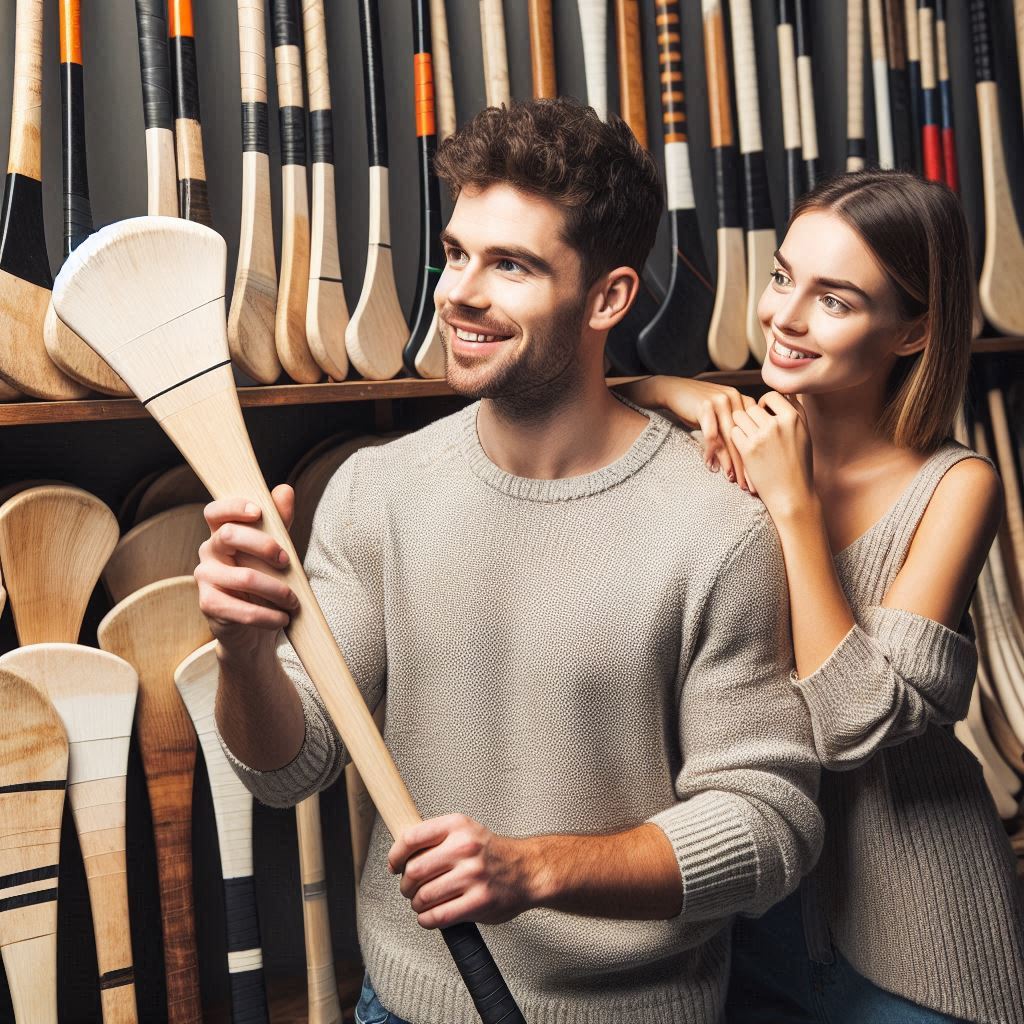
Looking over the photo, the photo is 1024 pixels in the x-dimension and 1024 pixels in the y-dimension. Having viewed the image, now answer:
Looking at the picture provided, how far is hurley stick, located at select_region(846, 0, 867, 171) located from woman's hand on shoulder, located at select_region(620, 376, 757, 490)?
77 centimetres

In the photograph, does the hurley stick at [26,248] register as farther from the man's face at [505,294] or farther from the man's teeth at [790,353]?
the man's teeth at [790,353]

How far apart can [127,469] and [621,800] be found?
94 centimetres

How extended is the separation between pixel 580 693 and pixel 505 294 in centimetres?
40

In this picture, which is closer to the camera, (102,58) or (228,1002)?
(102,58)

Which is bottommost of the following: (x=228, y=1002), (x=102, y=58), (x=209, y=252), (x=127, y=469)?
(x=228, y=1002)

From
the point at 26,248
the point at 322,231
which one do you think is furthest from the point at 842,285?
the point at 26,248

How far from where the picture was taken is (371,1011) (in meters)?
1.20

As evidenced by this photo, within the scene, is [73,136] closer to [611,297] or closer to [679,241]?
[611,297]

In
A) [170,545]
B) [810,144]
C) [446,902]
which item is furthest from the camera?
[810,144]

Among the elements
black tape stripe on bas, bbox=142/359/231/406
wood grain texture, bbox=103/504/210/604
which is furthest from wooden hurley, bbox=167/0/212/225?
black tape stripe on bas, bbox=142/359/231/406

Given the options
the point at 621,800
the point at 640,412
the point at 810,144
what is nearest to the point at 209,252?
the point at 640,412

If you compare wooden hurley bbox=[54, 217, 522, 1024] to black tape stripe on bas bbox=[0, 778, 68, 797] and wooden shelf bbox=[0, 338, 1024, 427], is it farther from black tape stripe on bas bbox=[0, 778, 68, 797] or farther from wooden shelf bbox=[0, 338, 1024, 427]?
black tape stripe on bas bbox=[0, 778, 68, 797]

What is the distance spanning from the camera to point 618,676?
1.08m

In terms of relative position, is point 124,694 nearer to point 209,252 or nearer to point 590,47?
point 209,252
